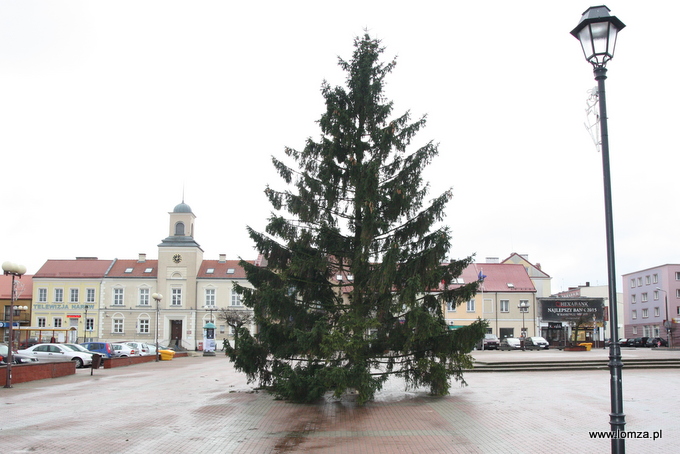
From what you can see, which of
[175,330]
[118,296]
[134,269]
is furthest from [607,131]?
[134,269]

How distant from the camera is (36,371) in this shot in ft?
73.9

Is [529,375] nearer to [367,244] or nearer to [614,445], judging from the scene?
[367,244]

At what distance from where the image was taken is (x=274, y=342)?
15.3 m

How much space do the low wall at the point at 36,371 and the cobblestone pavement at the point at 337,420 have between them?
112 cm

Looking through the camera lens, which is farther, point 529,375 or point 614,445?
point 529,375

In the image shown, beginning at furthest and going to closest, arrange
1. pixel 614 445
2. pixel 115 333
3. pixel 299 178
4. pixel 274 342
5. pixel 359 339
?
pixel 115 333 < pixel 299 178 < pixel 274 342 < pixel 359 339 < pixel 614 445

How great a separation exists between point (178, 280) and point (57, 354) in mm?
33741

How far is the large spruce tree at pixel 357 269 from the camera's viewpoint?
574 inches

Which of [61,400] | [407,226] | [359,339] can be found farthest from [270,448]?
[61,400]

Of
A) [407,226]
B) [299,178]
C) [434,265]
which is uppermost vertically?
[299,178]

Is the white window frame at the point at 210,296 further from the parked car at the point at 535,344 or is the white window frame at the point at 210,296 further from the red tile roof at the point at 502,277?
the parked car at the point at 535,344

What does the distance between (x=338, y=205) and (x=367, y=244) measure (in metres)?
1.63

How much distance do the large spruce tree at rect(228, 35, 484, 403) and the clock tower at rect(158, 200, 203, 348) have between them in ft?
169

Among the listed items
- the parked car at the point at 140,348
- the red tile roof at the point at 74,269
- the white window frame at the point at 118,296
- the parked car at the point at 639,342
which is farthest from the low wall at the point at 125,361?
the parked car at the point at 639,342
